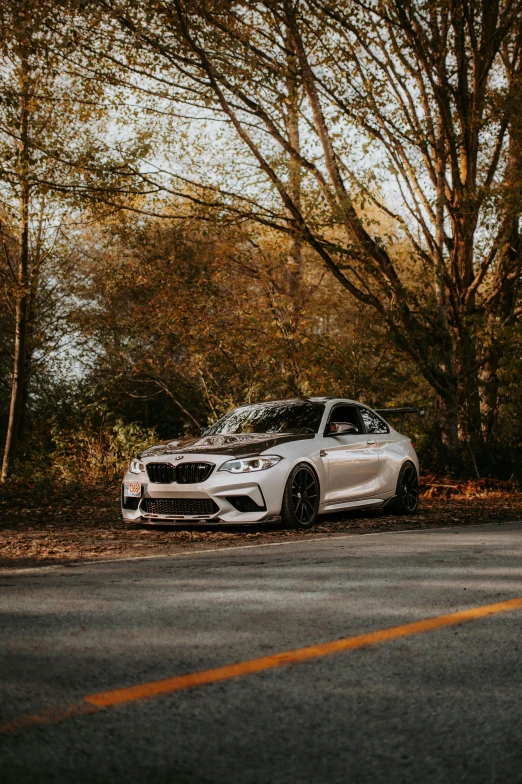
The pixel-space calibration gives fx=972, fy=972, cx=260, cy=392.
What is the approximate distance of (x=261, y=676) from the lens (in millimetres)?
4406

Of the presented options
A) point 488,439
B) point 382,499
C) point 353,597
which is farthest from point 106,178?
point 353,597

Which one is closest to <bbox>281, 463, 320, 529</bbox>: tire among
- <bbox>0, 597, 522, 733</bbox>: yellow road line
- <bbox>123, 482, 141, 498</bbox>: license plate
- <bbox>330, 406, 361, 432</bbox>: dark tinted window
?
<bbox>330, 406, 361, 432</bbox>: dark tinted window

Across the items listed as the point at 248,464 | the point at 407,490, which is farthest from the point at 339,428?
the point at 407,490

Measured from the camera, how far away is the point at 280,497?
430 inches

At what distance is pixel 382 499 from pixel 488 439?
8.74 metres

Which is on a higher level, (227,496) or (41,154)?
(41,154)

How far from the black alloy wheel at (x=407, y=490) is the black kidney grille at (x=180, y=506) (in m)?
3.50

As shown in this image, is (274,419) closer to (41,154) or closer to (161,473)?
(161,473)

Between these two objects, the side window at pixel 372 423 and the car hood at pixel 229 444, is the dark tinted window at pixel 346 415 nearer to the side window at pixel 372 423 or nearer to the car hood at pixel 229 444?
the side window at pixel 372 423

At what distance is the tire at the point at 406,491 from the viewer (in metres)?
13.3

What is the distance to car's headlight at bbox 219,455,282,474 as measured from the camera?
10.8 meters

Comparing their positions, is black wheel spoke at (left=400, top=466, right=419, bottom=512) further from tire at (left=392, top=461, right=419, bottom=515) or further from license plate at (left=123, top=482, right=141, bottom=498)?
license plate at (left=123, top=482, right=141, bottom=498)

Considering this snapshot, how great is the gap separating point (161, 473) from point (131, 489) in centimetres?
47

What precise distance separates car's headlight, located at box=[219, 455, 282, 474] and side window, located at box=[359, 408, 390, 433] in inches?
97.7
